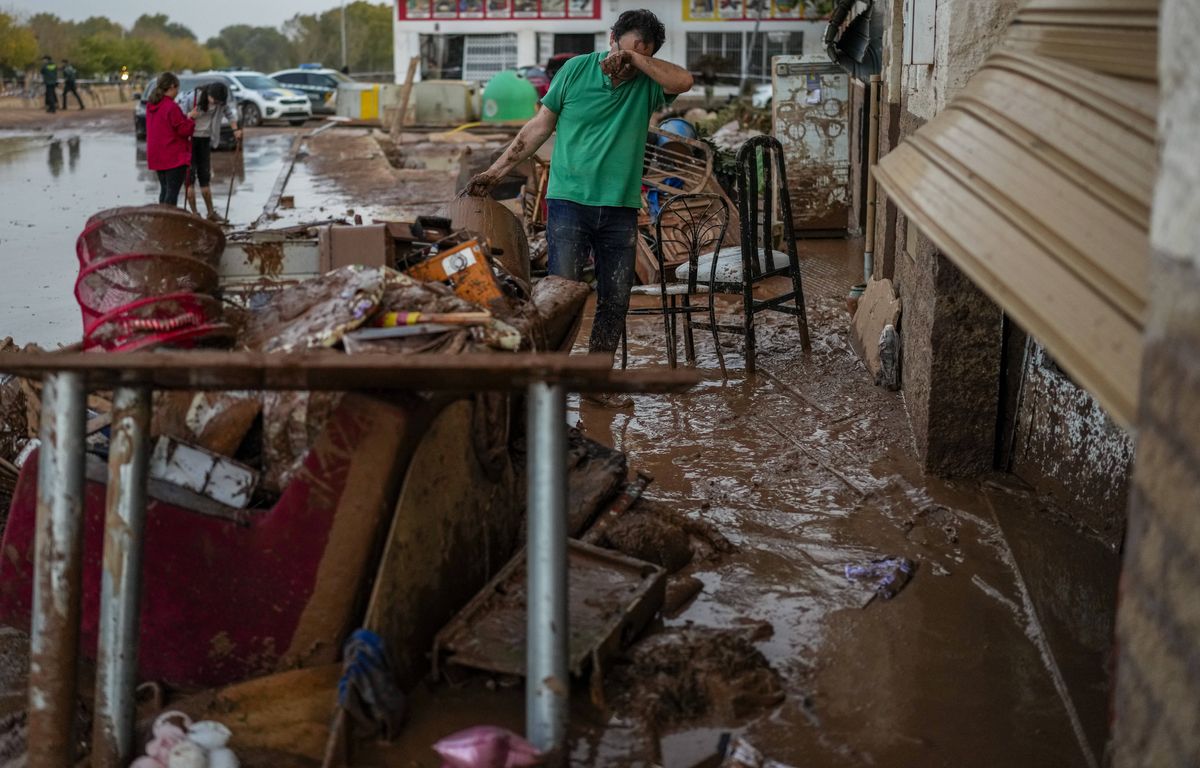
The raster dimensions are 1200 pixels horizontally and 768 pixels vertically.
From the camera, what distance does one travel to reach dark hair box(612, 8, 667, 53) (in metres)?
5.80

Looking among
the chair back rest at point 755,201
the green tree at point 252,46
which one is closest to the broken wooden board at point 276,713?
the chair back rest at point 755,201

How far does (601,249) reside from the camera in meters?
6.07

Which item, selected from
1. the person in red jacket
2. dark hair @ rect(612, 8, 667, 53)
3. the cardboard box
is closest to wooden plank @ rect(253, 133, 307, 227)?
the person in red jacket

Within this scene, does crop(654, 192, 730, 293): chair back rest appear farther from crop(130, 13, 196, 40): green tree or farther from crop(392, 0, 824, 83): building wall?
crop(130, 13, 196, 40): green tree

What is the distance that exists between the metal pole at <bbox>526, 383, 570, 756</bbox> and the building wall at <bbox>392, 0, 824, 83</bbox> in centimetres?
4175

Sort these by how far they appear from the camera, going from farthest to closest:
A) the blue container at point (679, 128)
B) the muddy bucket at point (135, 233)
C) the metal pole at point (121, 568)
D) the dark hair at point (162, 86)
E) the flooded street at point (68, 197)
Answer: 1. the dark hair at point (162, 86)
2. the blue container at point (679, 128)
3. the flooded street at point (68, 197)
4. the muddy bucket at point (135, 233)
5. the metal pole at point (121, 568)

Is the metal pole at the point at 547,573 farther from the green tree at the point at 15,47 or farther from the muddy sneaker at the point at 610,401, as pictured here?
the green tree at the point at 15,47

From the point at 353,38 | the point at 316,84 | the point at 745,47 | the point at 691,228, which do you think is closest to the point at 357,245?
the point at 691,228

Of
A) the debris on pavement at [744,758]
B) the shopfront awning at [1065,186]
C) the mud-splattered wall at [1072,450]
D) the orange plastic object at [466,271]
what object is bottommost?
the debris on pavement at [744,758]

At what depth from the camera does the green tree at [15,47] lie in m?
50.5

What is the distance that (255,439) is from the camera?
3566 mm

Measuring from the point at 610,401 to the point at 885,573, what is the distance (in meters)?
2.38

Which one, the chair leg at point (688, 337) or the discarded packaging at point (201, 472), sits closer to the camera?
the discarded packaging at point (201, 472)

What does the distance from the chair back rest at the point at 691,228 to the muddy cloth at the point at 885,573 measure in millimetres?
2508
